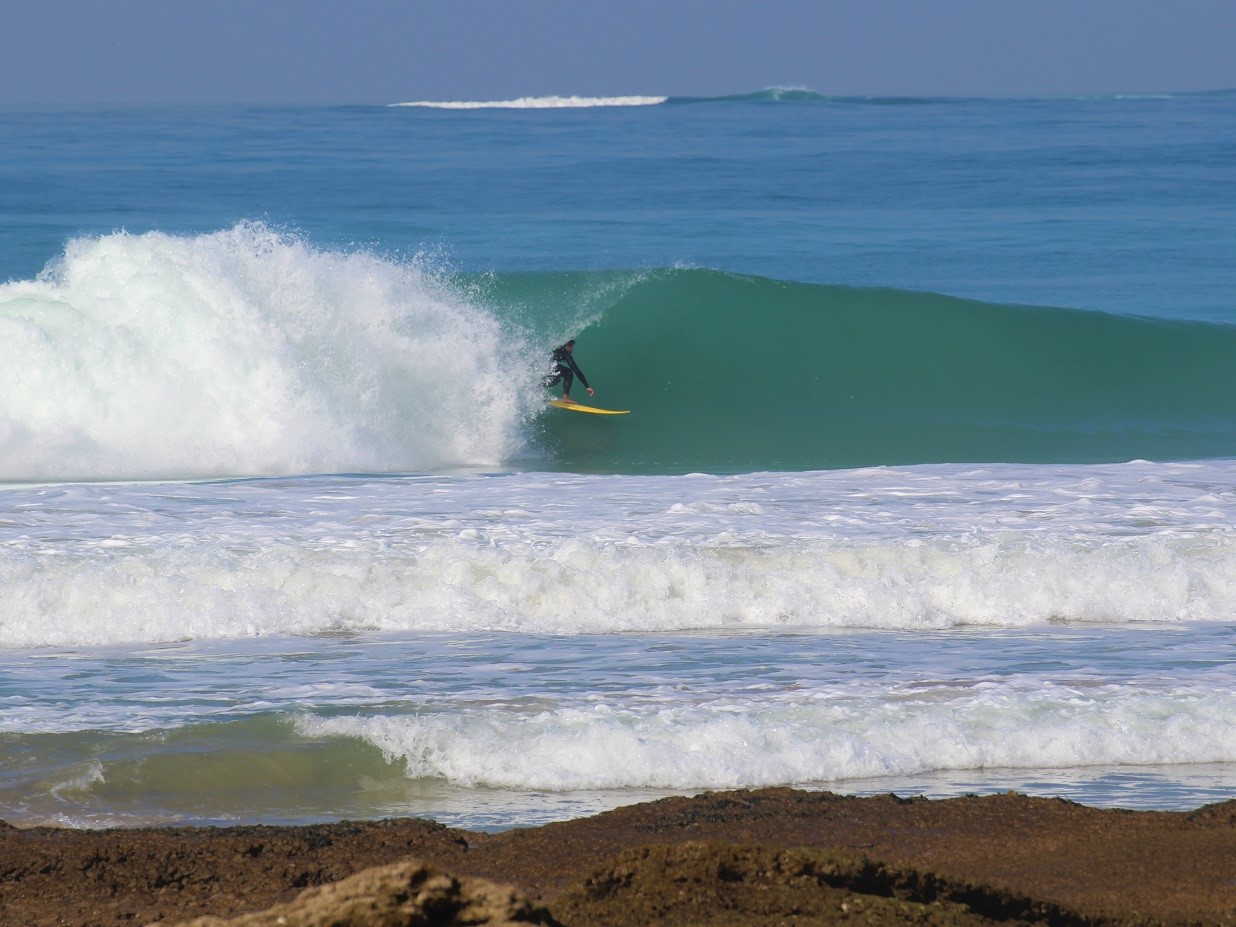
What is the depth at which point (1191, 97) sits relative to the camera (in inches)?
3871

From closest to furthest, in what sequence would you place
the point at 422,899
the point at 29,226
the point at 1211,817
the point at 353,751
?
the point at 422,899, the point at 1211,817, the point at 353,751, the point at 29,226

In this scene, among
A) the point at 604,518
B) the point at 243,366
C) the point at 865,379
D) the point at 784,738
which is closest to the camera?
the point at 784,738

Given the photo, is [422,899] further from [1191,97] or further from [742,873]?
[1191,97]

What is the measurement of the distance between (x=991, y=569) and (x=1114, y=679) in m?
1.91

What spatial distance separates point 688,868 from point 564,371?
37.7 ft

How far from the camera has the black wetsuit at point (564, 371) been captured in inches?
558

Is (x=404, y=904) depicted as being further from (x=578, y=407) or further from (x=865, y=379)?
(x=865, y=379)

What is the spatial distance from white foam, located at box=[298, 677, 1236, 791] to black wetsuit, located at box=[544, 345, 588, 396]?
→ 8.97 meters

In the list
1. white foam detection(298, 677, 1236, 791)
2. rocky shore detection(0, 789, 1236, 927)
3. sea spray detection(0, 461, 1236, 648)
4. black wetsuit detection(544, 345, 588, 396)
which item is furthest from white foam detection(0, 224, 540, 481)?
rocky shore detection(0, 789, 1236, 927)

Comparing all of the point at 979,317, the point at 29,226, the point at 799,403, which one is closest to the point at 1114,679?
the point at 799,403

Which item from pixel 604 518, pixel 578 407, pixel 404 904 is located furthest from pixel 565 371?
pixel 404 904

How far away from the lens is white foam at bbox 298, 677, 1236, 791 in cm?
480

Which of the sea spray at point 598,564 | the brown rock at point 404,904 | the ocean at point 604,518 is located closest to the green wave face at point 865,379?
the ocean at point 604,518

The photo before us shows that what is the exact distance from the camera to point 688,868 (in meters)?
3.02
